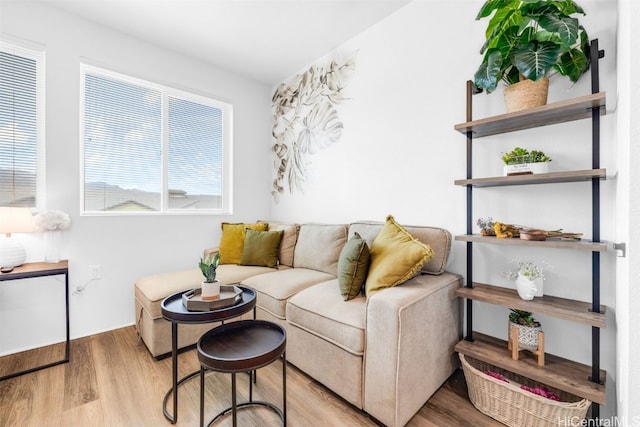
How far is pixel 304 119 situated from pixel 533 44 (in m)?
2.19

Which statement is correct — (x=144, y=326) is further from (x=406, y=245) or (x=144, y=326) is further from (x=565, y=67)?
(x=565, y=67)

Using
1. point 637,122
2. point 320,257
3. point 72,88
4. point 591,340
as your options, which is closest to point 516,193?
point 591,340

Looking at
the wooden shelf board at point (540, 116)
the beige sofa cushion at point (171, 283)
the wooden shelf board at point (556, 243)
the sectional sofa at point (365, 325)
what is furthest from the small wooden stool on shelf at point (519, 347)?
the beige sofa cushion at point (171, 283)

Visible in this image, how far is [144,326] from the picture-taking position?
216cm

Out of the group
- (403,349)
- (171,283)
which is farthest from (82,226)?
(403,349)

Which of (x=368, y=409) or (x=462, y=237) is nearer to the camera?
(x=368, y=409)

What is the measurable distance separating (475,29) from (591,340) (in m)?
1.95

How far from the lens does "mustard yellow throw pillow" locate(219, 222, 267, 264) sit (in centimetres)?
277

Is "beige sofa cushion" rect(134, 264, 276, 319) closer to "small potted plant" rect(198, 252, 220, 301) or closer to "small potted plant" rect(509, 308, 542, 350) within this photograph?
"small potted plant" rect(198, 252, 220, 301)

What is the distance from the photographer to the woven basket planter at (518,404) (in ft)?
4.13

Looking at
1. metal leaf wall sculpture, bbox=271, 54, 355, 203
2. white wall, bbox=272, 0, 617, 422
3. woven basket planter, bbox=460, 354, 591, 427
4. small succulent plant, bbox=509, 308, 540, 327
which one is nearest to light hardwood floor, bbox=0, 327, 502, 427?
woven basket planter, bbox=460, 354, 591, 427

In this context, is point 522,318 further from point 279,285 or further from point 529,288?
point 279,285

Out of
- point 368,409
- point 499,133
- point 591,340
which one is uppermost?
point 499,133

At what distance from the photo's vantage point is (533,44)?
1.37 m
